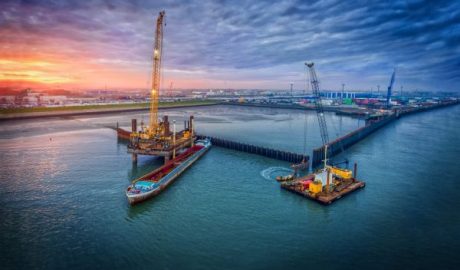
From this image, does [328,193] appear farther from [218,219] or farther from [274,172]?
[218,219]

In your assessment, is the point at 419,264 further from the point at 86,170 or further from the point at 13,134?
the point at 13,134

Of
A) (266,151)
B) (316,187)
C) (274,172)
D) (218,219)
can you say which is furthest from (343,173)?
(218,219)

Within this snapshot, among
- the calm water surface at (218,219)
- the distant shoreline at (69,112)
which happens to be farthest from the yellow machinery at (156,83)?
the distant shoreline at (69,112)

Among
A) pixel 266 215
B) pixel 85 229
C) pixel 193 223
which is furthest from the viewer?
pixel 266 215

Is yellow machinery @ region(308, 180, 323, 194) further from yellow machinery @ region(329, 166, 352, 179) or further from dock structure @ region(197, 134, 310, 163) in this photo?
dock structure @ region(197, 134, 310, 163)

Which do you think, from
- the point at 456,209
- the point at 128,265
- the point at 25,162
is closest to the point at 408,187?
the point at 456,209

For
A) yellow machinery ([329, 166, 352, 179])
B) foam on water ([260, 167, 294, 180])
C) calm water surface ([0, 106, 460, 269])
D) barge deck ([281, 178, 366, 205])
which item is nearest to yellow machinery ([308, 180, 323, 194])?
barge deck ([281, 178, 366, 205])
